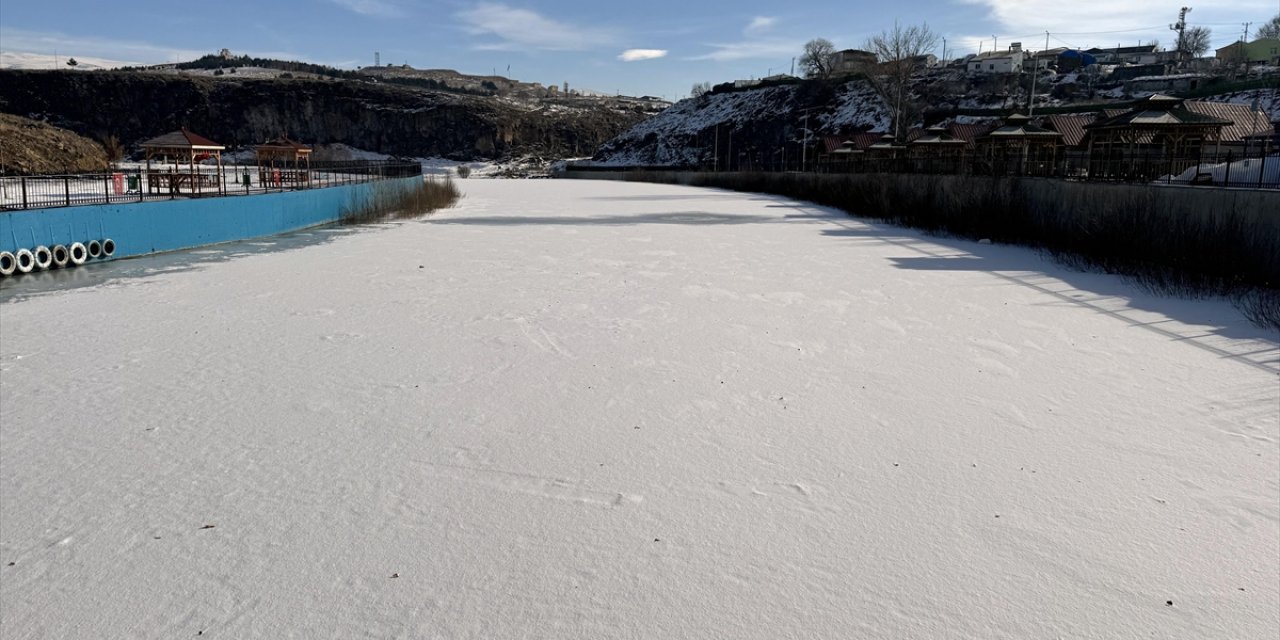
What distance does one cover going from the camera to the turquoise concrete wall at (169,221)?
17.0m

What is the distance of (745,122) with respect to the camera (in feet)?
396

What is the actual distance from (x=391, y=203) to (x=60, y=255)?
51.0 feet

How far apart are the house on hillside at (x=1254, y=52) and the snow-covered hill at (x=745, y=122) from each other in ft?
185

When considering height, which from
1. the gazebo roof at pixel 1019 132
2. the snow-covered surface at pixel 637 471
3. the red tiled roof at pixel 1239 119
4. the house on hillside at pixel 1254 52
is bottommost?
the snow-covered surface at pixel 637 471

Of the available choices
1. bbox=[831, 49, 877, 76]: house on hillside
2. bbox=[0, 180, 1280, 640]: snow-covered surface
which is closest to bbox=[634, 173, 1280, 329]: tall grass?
bbox=[0, 180, 1280, 640]: snow-covered surface

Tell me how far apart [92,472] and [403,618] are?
124 inches

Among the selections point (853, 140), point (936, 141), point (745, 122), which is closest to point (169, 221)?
point (936, 141)

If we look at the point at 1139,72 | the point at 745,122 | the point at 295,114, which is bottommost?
the point at 745,122

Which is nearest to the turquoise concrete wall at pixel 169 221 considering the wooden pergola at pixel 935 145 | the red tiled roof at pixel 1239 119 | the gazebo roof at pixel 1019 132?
the gazebo roof at pixel 1019 132

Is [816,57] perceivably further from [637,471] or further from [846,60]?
[637,471]

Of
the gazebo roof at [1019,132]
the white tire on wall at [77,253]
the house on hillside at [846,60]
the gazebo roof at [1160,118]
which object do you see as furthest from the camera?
the house on hillside at [846,60]

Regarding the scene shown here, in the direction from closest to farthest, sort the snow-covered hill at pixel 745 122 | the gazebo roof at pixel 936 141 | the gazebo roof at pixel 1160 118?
1. the gazebo roof at pixel 1160 118
2. the gazebo roof at pixel 936 141
3. the snow-covered hill at pixel 745 122

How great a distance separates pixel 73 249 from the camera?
1734cm

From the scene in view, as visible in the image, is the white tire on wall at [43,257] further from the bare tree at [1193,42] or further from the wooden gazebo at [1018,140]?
the bare tree at [1193,42]
